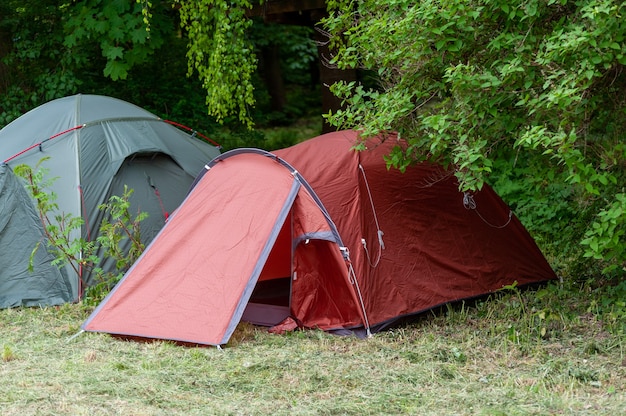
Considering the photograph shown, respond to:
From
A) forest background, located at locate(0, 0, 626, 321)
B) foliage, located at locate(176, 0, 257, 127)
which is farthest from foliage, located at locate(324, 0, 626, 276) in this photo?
foliage, located at locate(176, 0, 257, 127)

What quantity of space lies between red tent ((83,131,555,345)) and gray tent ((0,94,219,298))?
1.08 metres

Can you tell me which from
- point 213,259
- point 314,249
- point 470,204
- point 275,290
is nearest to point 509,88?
point 470,204

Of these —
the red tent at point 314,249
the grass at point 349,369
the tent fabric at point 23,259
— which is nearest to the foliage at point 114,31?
the tent fabric at point 23,259

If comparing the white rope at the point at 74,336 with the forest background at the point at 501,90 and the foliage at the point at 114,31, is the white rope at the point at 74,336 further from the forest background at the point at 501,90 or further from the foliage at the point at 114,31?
the foliage at the point at 114,31

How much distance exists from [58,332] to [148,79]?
6.34m

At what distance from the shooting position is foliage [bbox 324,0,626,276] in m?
5.27

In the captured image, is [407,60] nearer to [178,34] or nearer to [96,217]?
[96,217]

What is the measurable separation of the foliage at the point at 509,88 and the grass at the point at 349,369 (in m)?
0.85

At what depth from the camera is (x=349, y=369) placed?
18.7ft

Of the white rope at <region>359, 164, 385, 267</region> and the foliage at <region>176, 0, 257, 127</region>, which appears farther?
the foliage at <region>176, 0, 257, 127</region>

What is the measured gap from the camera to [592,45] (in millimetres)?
5164

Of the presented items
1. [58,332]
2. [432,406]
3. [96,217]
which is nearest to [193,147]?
[96,217]

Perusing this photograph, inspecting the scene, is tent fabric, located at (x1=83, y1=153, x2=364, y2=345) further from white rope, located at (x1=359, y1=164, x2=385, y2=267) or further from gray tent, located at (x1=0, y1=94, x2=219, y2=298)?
gray tent, located at (x1=0, y1=94, x2=219, y2=298)

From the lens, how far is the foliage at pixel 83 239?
24.7 feet
